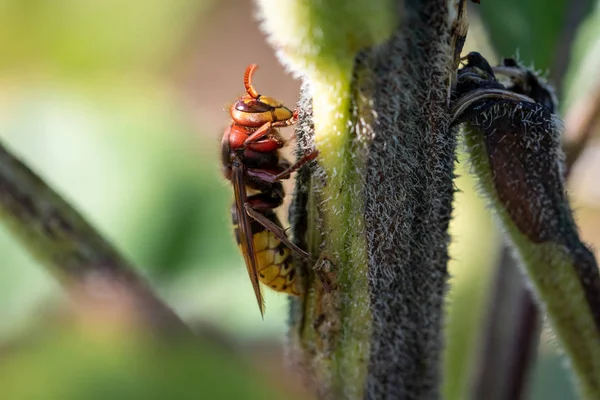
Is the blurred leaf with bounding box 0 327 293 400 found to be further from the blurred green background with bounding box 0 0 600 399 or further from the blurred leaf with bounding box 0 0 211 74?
the blurred leaf with bounding box 0 0 211 74

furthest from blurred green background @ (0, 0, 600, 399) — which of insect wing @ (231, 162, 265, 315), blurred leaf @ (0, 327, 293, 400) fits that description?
insect wing @ (231, 162, 265, 315)

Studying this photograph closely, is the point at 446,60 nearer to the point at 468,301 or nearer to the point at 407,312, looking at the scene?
the point at 407,312

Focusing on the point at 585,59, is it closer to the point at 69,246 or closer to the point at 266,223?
the point at 266,223

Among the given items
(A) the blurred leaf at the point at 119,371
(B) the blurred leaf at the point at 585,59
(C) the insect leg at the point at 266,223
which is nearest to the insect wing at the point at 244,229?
(C) the insect leg at the point at 266,223

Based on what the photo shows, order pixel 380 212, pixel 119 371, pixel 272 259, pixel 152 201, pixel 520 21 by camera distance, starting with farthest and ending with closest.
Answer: pixel 152 201 < pixel 520 21 < pixel 272 259 < pixel 119 371 < pixel 380 212

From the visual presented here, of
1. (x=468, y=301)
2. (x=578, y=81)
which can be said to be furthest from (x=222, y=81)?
(x=578, y=81)

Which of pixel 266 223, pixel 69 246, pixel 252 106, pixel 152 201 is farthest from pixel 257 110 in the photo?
pixel 152 201

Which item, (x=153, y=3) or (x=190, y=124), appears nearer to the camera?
(x=190, y=124)
